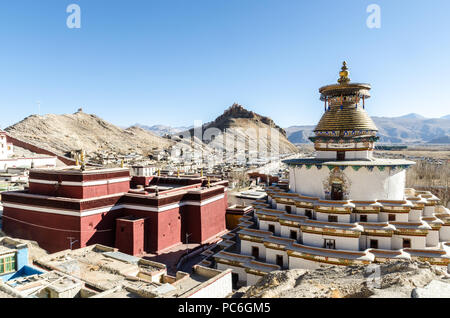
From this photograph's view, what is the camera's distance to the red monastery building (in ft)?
65.6

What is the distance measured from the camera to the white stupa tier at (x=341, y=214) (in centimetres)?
1445

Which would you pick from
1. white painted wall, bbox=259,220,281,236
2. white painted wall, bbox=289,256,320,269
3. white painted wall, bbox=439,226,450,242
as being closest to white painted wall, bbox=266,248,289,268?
white painted wall, bbox=289,256,320,269

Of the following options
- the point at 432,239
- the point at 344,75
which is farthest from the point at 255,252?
the point at 344,75

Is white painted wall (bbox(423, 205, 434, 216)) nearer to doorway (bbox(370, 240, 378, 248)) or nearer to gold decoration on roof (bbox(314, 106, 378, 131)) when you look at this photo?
doorway (bbox(370, 240, 378, 248))

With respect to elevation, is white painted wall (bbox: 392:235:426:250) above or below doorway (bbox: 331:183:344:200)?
below

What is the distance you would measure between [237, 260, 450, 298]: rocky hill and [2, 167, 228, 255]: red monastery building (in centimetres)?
1113

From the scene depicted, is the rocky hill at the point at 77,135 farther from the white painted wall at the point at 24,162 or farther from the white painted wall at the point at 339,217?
the white painted wall at the point at 339,217

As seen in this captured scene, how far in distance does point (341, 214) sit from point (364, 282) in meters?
6.21

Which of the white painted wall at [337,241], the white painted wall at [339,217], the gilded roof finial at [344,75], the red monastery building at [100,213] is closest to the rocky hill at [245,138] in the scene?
the red monastery building at [100,213]

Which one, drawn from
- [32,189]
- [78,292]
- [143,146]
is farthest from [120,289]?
[143,146]

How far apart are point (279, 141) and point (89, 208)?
573 feet

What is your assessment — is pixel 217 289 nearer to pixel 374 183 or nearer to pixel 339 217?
pixel 339 217

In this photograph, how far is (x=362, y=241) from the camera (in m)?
15.0

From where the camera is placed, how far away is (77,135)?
98.2 m
